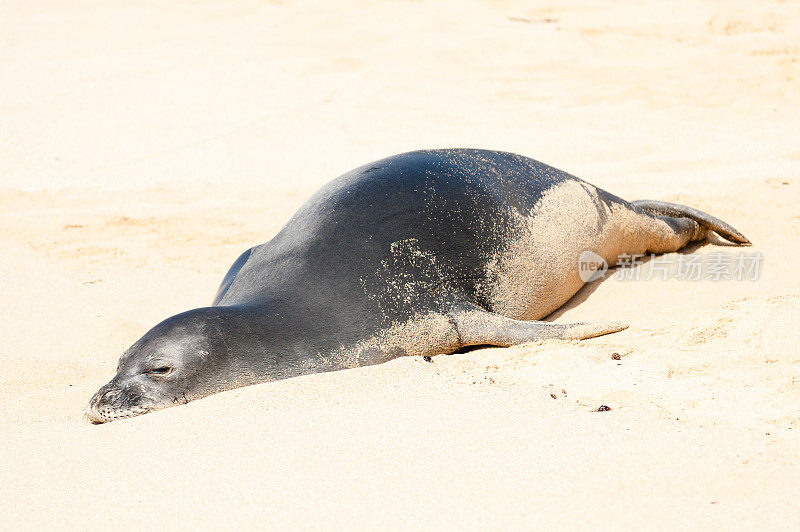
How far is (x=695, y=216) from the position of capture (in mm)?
4883

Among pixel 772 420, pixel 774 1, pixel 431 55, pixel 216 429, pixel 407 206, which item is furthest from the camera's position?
pixel 774 1

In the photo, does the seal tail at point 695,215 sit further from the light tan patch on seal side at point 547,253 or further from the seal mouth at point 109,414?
the seal mouth at point 109,414

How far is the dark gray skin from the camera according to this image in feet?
9.93

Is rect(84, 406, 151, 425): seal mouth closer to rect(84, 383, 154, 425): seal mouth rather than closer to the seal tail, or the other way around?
rect(84, 383, 154, 425): seal mouth

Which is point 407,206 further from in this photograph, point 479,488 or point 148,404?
point 479,488

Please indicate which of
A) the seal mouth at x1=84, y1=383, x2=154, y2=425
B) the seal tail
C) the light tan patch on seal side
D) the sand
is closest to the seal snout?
the seal mouth at x1=84, y1=383, x2=154, y2=425

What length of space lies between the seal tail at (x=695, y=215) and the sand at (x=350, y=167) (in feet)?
0.59

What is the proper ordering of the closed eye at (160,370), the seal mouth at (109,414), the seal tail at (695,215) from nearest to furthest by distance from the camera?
the seal mouth at (109,414) < the closed eye at (160,370) < the seal tail at (695,215)

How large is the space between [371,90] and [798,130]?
15.1 feet

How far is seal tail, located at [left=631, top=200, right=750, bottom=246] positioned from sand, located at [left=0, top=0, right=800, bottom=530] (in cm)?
18

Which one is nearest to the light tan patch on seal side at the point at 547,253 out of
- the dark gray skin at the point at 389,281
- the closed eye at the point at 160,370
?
the dark gray skin at the point at 389,281

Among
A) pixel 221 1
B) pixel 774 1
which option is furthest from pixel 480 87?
pixel 221 1

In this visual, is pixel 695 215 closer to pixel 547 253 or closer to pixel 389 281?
pixel 547 253

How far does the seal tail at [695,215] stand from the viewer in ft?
15.9
